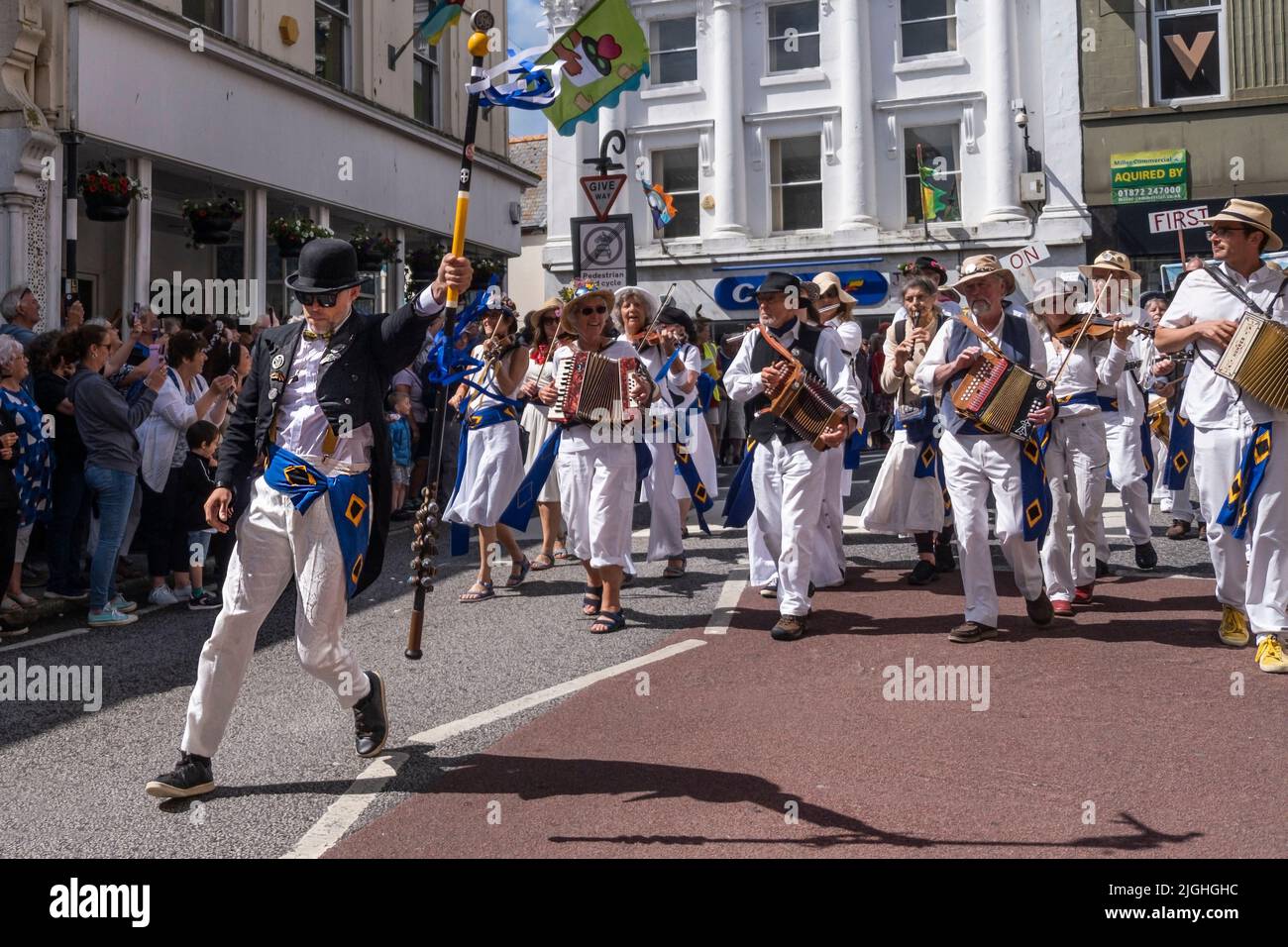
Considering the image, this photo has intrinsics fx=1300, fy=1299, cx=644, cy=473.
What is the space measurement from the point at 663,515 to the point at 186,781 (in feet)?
17.3

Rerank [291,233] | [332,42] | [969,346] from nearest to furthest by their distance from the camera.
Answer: [969,346], [291,233], [332,42]

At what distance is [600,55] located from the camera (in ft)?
24.4

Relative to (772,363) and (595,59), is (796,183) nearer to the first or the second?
(772,363)

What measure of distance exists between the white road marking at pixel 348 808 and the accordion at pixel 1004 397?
148 inches

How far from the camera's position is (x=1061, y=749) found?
16.8ft

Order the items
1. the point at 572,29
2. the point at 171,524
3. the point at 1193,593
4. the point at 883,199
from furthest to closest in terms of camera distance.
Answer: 1. the point at 883,199
2. the point at 171,524
3. the point at 1193,593
4. the point at 572,29

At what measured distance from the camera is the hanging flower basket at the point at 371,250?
59.6 feet

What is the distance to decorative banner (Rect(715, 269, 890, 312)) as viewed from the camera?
28.7 meters

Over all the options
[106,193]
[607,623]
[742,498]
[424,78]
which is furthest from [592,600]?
[424,78]

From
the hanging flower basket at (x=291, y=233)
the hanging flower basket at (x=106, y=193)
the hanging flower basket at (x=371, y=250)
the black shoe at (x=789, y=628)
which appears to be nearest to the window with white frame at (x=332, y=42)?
the hanging flower basket at (x=371, y=250)

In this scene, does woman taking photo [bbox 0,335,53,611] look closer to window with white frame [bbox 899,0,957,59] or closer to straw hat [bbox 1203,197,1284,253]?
straw hat [bbox 1203,197,1284,253]

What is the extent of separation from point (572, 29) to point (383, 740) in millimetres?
4030
